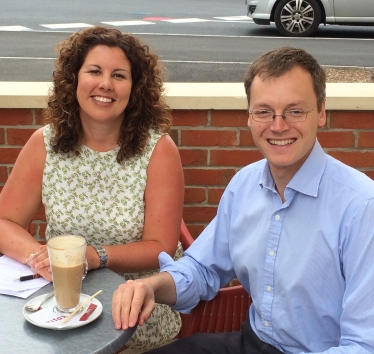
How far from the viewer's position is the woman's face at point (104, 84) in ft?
8.43

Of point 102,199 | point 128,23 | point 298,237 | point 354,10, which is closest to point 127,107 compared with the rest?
point 102,199

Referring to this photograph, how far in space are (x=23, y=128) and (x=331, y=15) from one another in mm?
11165

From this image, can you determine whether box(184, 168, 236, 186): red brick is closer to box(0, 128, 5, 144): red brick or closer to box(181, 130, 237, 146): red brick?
box(181, 130, 237, 146): red brick

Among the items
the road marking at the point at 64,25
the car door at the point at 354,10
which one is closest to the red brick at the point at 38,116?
the car door at the point at 354,10

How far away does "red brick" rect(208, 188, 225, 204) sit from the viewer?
3.33 metres

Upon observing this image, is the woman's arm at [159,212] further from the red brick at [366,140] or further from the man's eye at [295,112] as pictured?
the red brick at [366,140]

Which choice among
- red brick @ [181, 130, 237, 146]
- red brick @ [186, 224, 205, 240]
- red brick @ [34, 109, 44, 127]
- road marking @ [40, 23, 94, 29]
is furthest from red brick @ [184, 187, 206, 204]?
A: road marking @ [40, 23, 94, 29]

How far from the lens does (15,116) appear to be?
3215mm

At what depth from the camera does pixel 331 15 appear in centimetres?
1334

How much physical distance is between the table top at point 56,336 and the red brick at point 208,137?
1.41 metres


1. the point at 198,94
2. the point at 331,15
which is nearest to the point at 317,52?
the point at 331,15

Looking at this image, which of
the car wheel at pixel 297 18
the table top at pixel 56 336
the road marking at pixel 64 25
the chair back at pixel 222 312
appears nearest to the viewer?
the table top at pixel 56 336

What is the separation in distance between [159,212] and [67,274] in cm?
74

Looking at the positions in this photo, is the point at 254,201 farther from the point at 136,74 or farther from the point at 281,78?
the point at 136,74
